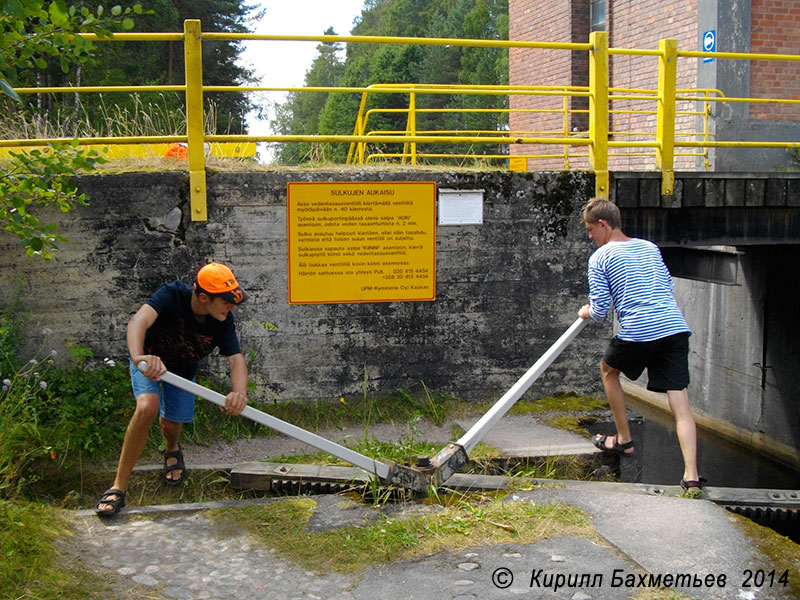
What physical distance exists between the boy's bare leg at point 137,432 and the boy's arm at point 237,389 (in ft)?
1.48

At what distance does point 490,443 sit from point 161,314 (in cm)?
256

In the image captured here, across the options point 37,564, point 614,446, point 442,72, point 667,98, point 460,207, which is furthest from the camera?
point 442,72

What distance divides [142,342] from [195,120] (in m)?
2.31

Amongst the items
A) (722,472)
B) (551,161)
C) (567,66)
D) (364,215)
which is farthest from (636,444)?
(567,66)

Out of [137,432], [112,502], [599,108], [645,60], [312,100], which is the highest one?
[312,100]

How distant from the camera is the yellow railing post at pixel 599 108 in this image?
20.8 feet

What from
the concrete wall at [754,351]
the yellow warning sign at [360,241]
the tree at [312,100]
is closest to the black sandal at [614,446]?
the yellow warning sign at [360,241]

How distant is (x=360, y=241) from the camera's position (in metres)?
6.19

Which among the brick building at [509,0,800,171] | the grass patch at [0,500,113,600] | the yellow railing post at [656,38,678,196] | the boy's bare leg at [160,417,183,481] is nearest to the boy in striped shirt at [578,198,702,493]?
the yellow railing post at [656,38,678,196]

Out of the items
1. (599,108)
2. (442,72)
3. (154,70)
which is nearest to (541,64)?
(599,108)

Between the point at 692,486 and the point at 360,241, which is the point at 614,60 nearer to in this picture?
the point at 360,241

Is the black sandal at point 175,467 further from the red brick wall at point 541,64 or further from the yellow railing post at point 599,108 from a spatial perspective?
the red brick wall at point 541,64

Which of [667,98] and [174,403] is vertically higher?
[667,98]

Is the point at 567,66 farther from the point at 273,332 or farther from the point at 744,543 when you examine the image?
the point at 744,543
